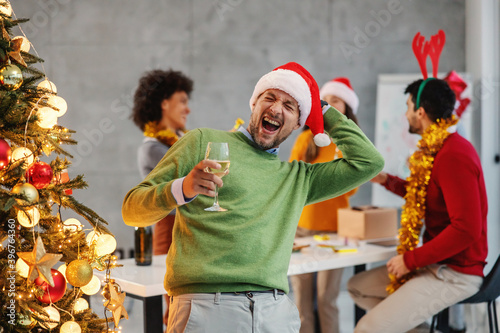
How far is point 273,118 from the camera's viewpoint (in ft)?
6.28

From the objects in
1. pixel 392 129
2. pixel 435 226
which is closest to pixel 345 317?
pixel 392 129

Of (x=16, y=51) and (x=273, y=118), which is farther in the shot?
(x=273, y=118)

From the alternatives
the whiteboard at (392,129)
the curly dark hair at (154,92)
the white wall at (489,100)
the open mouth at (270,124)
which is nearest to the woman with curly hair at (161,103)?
the curly dark hair at (154,92)

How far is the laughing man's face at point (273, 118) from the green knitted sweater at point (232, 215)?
64 mm

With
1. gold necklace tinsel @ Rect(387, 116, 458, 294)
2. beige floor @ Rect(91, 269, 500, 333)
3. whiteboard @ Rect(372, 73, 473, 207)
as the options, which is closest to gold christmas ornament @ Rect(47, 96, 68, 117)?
gold necklace tinsel @ Rect(387, 116, 458, 294)

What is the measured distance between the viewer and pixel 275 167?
1967 millimetres

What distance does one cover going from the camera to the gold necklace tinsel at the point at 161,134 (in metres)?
3.40

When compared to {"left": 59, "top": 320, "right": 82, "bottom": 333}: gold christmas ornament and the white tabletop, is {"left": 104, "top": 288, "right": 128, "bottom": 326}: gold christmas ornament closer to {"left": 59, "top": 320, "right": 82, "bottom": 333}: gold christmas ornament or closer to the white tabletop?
{"left": 59, "top": 320, "right": 82, "bottom": 333}: gold christmas ornament

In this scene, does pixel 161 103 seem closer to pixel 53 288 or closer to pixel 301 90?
pixel 301 90

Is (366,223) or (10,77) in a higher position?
(10,77)

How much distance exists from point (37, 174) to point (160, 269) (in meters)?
1.01

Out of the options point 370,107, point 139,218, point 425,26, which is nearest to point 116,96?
point 370,107

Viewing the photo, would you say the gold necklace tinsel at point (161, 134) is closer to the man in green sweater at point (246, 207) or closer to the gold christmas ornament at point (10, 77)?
the man in green sweater at point (246, 207)

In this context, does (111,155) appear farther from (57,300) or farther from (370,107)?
(57,300)
